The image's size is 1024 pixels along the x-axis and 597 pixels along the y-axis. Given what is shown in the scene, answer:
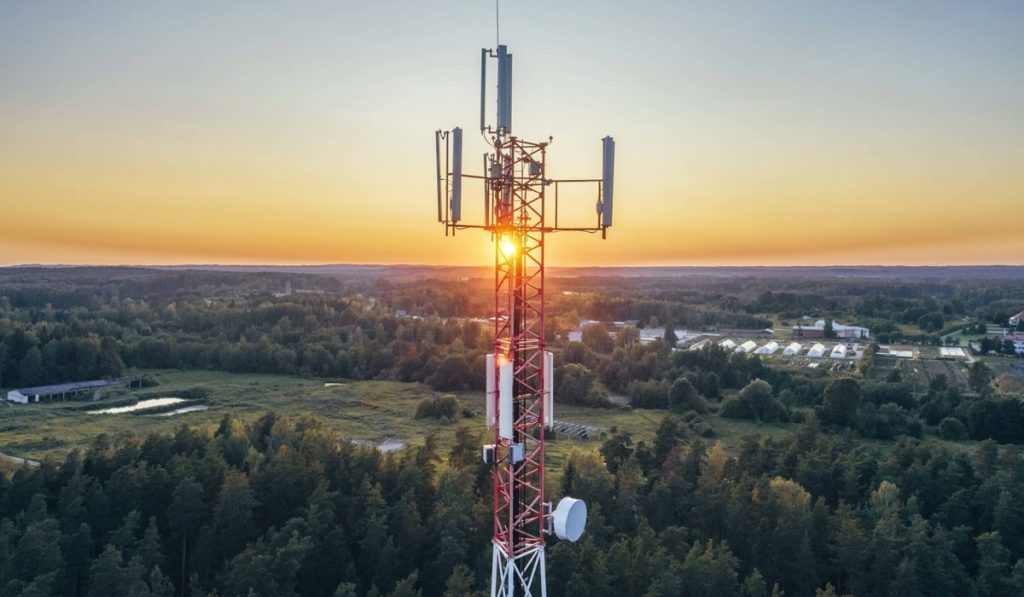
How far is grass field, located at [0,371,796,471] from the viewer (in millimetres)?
50294

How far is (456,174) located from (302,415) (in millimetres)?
39891

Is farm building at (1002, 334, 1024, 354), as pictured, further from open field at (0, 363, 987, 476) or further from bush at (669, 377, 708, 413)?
bush at (669, 377, 708, 413)

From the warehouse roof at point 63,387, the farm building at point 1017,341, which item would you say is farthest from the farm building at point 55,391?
the farm building at point 1017,341

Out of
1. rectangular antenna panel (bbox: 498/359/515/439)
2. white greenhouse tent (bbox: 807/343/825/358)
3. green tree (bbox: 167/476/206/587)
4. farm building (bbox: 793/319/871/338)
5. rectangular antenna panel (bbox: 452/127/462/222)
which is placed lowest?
white greenhouse tent (bbox: 807/343/825/358)

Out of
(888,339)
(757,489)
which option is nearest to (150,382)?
(757,489)

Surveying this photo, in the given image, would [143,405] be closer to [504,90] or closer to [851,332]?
[504,90]

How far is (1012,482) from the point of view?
3009cm

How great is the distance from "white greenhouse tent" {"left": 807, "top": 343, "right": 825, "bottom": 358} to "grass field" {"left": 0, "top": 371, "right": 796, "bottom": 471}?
35412mm

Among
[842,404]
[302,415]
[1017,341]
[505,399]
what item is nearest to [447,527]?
[505,399]

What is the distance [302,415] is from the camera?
159 feet

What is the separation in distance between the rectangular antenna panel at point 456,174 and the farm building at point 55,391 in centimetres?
6967

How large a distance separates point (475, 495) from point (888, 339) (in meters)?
99.4

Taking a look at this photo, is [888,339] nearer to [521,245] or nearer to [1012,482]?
[1012,482]

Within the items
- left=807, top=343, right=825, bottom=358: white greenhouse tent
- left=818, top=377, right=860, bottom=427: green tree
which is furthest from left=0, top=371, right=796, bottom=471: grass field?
left=807, top=343, right=825, bottom=358: white greenhouse tent
